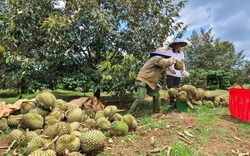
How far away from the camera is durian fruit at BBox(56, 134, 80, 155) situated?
7.37ft

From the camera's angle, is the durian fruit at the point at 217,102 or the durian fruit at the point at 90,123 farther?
the durian fruit at the point at 217,102

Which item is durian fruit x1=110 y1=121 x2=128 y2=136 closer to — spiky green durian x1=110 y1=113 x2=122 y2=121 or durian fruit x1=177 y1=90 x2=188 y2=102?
spiky green durian x1=110 y1=113 x2=122 y2=121

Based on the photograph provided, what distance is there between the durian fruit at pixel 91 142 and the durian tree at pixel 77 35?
9.08 ft

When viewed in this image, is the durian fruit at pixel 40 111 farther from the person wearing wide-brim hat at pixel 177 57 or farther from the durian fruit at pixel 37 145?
the person wearing wide-brim hat at pixel 177 57

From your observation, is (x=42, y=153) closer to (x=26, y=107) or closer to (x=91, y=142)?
(x=91, y=142)

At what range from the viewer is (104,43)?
236 inches

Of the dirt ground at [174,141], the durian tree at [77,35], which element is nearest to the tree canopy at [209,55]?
the durian tree at [77,35]

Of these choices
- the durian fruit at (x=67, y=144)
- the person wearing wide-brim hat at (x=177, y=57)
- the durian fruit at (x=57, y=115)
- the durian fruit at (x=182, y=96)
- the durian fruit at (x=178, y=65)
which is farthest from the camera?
the person wearing wide-brim hat at (x=177, y=57)

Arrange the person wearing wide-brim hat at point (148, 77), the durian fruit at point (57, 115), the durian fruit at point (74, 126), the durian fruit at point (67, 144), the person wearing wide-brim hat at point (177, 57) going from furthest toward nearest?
the person wearing wide-brim hat at point (177, 57) → the person wearing wide-brim hat at point (148, 77) → the durian fruit at point (57, 115) → the durian fruit at point (74, 126) → the durian fruit at point (67, 144)

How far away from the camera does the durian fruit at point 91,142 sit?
2375 mm

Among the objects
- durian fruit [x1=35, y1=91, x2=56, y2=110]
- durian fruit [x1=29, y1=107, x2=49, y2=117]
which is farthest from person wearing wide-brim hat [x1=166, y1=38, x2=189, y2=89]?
durian fruit [x1=29, y1=107, x2=49, y2=117]

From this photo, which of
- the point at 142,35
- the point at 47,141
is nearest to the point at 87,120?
the point at 47,141

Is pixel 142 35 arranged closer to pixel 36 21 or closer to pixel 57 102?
pixel 36 21

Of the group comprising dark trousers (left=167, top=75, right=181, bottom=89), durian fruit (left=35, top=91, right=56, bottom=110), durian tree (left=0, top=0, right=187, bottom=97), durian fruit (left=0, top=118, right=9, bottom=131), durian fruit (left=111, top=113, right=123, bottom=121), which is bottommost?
durian fruit (left=0, top=118, right=9, bottom=131)
